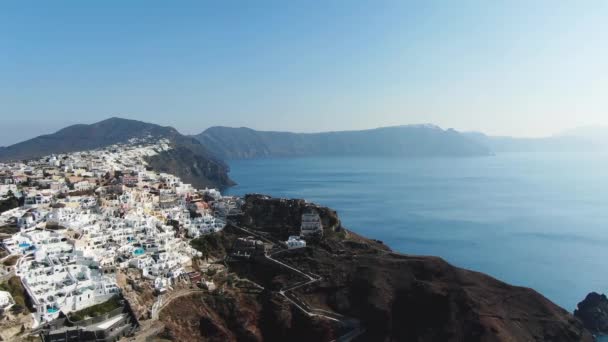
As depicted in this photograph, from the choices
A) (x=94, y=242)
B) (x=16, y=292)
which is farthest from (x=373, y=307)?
(x=16, y=292)

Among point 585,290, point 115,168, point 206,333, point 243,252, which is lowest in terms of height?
point 585,290

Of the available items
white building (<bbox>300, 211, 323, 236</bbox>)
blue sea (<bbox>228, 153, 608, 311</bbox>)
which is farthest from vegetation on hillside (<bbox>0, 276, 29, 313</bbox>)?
blue sea (<bbox>228, 153, 608, 311</bbox>)

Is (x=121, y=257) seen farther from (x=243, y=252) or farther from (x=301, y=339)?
(x=301, y=339)

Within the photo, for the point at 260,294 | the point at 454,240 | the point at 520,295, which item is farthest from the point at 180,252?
the point at 454,240

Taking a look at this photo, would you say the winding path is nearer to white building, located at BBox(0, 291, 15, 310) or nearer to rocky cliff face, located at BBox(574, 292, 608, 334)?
white building, located at BBox(0, 291, 15, 310)

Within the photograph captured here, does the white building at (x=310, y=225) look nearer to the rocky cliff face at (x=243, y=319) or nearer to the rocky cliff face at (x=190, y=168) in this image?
the rocky cliff face at (x=243, y=319)

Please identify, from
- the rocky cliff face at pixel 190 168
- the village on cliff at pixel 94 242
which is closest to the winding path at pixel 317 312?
the village on cliff at pixel 94 242

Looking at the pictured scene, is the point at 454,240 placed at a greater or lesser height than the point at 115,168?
lesser
